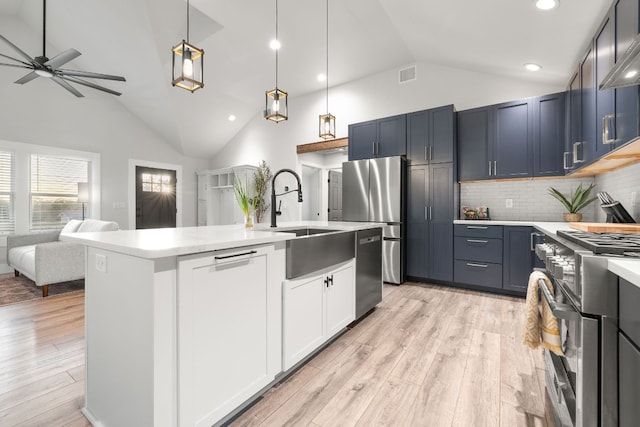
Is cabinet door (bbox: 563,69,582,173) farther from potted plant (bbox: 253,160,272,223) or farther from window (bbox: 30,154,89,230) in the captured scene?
window (bbox: 30,154,89,230)

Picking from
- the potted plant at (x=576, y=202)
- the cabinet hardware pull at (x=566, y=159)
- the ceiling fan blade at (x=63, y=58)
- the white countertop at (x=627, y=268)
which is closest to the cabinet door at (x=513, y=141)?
the cabinet hardware pull at (x=566, y=159)

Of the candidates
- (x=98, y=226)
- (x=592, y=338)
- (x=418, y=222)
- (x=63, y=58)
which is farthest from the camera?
(x=418, y=222)

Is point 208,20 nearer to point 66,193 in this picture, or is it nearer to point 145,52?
point 145,52

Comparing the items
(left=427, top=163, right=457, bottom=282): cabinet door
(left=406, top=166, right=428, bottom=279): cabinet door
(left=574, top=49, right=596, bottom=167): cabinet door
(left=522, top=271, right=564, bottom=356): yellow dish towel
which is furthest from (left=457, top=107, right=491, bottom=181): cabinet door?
(left=522, top=271, right=564, bottom=356): yellow dish towel

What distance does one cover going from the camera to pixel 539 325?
1.36 meters

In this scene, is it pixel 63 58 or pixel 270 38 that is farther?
pixel 270 38

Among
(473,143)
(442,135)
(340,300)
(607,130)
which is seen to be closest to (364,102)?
(442,135)

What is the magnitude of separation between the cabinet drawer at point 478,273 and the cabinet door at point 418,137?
153cm

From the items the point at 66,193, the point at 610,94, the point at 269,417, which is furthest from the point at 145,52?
the point at 610,94

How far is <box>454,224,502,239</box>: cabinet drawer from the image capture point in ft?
11.9

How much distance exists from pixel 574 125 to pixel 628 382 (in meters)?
3.12

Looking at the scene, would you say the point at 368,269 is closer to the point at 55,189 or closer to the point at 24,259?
the point at 24,259

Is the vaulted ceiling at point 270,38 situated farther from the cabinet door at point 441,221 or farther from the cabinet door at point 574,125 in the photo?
the cabinet door at point 441,221

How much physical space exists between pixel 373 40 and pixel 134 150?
5.54m
